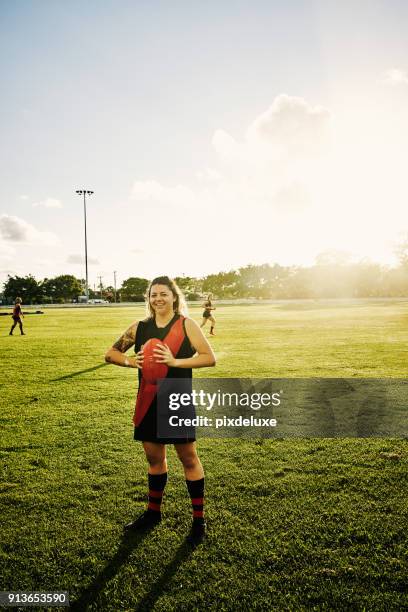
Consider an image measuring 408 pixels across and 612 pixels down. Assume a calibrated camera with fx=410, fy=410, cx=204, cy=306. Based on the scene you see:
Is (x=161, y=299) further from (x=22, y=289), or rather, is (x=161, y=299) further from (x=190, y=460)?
(x=22, y=289)

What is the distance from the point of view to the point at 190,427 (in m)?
3.69

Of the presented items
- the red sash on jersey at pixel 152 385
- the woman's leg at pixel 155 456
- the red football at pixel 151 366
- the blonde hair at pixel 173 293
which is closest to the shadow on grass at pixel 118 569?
the woman's leg at pixel 155 456

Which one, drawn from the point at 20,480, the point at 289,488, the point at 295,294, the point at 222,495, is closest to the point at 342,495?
the point at 289,488

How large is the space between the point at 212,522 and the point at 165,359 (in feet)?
5.74

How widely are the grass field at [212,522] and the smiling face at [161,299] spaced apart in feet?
6.85

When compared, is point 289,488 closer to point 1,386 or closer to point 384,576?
point 384,576

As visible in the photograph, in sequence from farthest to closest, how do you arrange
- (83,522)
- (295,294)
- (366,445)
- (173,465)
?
(295,294)
(366,445)
(173,465)
(83,522)

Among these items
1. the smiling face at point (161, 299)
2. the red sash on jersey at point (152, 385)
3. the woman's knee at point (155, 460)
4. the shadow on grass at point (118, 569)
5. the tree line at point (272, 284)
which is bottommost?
the shadow on grass at point (118, 569)

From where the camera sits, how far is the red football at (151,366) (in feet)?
11.8

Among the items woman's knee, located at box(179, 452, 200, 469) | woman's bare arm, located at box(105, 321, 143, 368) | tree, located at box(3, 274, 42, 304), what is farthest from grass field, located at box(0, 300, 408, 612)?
tree, located at box(3, 274, 42, 304)

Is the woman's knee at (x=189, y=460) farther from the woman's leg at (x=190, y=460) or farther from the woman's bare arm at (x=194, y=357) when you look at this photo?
the woman's bare arm at (x=194, y=357)

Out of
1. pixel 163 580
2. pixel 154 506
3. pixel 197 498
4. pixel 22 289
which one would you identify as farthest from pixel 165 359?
pixel 22 289

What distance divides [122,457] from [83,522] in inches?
61.9

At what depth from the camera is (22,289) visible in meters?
106
